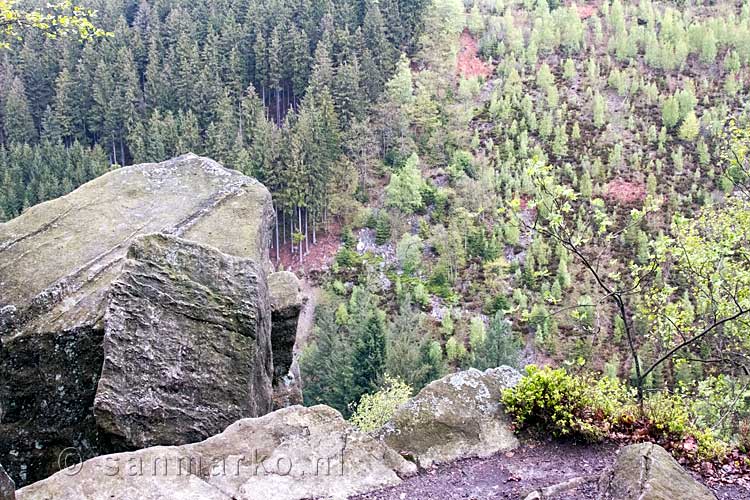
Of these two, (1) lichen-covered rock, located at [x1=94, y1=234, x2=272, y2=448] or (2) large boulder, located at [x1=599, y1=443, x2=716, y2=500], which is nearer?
(2) large boulder, located at [x1=599, y1=443, x2=716, y2=500]

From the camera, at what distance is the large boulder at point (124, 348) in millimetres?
8508

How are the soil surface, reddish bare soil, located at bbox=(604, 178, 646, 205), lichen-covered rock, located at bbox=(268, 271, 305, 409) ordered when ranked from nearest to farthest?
the soil surface, lichen-covered rock, located at bbox=(268, 271, 305, 409), reddish bare soil, located at bbox=(604, 178, 646, 205)

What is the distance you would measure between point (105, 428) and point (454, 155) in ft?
179

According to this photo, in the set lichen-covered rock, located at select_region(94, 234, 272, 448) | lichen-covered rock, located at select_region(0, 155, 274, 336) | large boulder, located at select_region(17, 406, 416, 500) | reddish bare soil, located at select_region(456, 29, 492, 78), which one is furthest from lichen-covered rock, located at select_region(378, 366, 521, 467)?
reddish bare soil, located at select_region(456, 29, 492, 78)

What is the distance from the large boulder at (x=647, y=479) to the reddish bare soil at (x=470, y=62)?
6837 centimetres

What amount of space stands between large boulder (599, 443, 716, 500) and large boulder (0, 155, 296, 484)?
5.38m

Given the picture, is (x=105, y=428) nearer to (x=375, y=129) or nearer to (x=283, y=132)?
(x=283, y=132)

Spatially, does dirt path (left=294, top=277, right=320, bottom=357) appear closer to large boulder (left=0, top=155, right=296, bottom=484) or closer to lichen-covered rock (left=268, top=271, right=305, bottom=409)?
lichen-covered rock (left=268, top=271, right=305, bottom=409)

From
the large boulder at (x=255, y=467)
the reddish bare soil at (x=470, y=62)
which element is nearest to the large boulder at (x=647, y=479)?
the large boulder at (x=255, y=467)

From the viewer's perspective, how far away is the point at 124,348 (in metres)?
8.52

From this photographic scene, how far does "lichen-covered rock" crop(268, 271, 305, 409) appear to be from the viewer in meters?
12.4

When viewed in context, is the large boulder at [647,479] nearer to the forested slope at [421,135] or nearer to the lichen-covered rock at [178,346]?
the lichen-covered rock at [178,346]

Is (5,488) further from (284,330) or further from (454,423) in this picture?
(284,330)

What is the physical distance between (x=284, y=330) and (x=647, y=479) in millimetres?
8391
